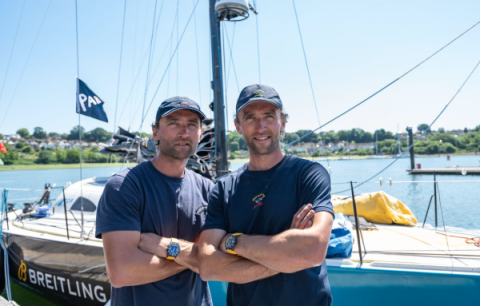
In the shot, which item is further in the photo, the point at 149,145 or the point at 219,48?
the point at 149,145

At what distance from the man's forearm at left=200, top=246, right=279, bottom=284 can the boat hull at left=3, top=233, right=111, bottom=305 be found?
4313 millimetres

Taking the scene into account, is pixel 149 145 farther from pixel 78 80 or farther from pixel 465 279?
pixel 465 279

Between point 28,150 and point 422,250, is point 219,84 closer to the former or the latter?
point 422,250

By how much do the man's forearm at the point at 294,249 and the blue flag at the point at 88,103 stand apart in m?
6.10

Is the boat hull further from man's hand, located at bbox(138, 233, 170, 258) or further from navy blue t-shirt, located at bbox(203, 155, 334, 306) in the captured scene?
navy blue t-shirt, located at bbox(203, 155, 334, 306)

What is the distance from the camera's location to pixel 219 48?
22.1 feet

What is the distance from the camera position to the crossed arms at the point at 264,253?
159cm

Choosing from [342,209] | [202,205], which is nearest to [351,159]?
[342,209]

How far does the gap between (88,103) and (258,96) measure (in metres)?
6.11

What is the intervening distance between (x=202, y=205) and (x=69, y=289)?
17.0 feet

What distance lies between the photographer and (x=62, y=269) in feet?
19.4

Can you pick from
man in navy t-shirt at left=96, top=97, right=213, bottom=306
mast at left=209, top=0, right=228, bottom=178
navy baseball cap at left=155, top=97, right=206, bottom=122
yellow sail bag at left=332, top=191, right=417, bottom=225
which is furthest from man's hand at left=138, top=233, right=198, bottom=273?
yellow sail bag at left=332, top=191, right=417, bottom=225

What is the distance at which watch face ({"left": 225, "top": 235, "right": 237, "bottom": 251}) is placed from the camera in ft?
5.87

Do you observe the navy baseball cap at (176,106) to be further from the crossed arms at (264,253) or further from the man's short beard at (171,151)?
the crossed arms at (264,253)
